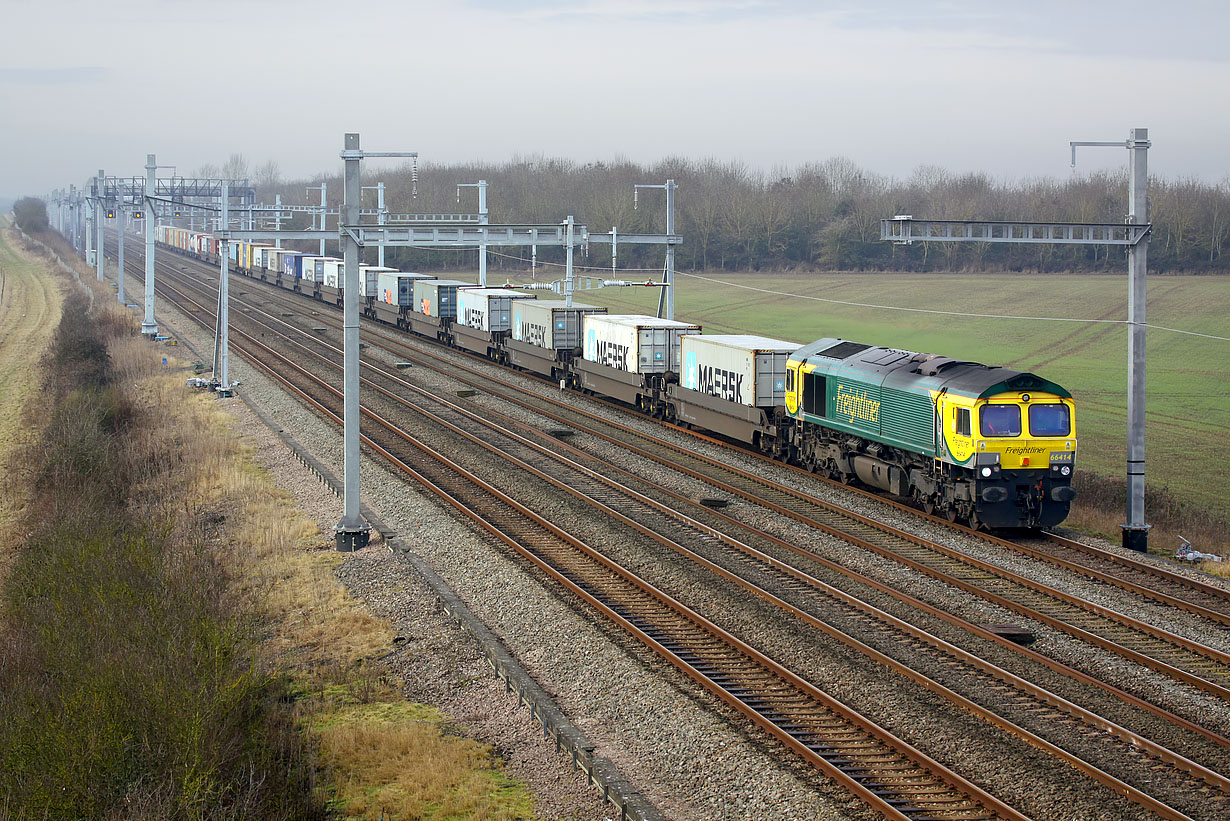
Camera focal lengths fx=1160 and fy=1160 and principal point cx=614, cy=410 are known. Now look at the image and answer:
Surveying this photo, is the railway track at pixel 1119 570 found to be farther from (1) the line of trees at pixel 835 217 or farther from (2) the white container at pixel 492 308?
(1) the line of trees at pixel 835 217

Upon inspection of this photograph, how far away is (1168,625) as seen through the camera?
17281 mm

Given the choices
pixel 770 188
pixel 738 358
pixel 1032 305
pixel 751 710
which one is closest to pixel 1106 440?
pixel 738 358

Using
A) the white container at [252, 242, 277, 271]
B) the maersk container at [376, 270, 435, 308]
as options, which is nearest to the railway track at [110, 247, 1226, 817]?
the maersk container at [376, 270, 435, 308]

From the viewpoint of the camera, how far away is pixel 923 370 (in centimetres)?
2455

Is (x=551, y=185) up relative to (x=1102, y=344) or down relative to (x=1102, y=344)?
up

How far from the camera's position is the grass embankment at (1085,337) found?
31.9 metres

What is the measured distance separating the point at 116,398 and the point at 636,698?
2809 cm

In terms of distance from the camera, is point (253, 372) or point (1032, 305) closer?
point (253, 372)

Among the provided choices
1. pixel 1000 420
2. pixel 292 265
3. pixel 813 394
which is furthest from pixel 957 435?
pixel 292 265

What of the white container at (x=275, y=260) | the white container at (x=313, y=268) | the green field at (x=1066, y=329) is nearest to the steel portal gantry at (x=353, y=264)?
the green field at (x=1066, y=329)

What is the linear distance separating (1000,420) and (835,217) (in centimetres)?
9058

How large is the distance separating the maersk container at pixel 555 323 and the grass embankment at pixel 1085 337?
17.8m

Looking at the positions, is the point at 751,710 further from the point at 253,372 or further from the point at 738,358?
the point at 253,372

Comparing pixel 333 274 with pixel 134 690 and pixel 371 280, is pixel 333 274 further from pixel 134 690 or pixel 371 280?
pixel 134 690
